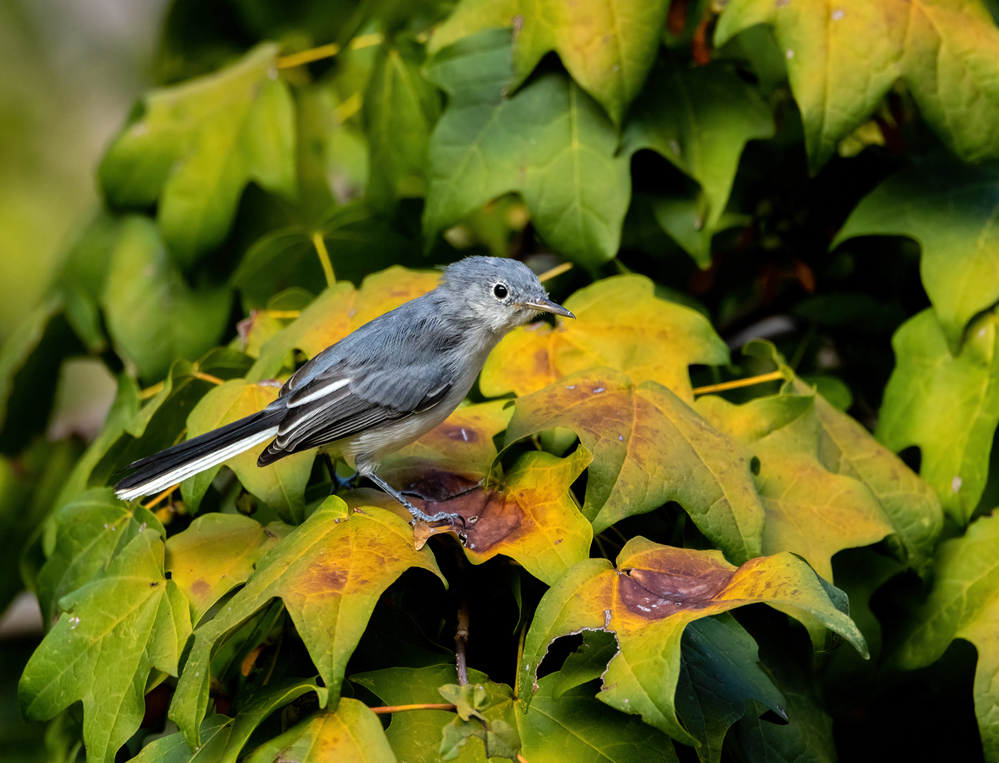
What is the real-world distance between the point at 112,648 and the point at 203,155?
139 cm

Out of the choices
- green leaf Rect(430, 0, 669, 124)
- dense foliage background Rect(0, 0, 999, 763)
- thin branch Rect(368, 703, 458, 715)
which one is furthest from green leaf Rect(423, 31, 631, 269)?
thin branch Rect(368, 703, 458, 715)

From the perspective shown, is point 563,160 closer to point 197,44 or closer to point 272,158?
point 272,158

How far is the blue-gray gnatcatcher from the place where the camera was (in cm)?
167

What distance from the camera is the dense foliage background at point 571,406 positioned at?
130cm

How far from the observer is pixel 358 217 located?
228 cm

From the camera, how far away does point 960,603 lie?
1.67 metres

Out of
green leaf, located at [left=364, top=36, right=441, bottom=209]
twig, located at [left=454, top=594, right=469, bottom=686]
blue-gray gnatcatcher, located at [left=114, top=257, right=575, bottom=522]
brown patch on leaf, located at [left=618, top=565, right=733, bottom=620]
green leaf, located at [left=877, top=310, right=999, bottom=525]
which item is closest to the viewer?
brown patch on leaf, located at [left=618, top=565, right=733, bottom=620]

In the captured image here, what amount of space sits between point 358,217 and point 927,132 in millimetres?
1468

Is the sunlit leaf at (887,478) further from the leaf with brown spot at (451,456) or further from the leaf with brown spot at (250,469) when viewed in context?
the leaf with brown spot at (250,469)

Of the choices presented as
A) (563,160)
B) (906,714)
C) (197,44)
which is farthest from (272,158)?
(906,714)

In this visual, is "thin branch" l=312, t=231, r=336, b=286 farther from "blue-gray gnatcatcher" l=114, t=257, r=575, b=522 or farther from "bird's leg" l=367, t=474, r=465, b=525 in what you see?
"bird's leg" l=367, t=474, r=465, b=525

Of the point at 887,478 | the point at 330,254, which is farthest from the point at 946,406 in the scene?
the point at 330,254

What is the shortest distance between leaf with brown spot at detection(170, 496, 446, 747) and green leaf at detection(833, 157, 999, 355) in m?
1.24

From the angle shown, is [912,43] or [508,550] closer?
[508,550]
